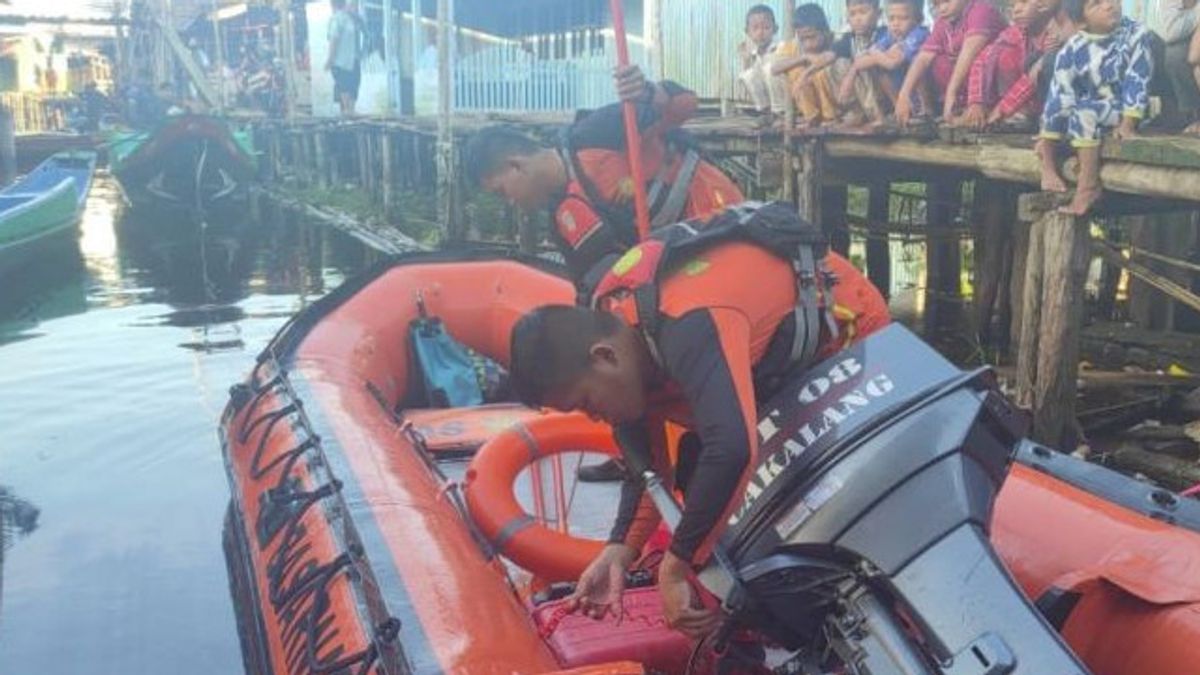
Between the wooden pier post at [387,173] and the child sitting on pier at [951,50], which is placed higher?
the child sitting on pier at [951,50]

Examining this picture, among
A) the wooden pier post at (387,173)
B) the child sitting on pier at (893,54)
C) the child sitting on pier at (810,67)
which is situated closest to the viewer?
the child sitting on pier at (893,54)

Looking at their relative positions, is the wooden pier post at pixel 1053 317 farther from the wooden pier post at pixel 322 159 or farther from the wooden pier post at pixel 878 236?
the wooden pier post at pixel 322 159

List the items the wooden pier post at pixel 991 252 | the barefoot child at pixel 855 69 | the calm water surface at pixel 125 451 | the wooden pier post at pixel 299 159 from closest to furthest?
the calm water surface at pixel 125 451, the barefoot child at pixel 855 69, the wooden pier post at pixel 991 252, the wooden pier post at pixel 299 159

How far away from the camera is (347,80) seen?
20453 mm

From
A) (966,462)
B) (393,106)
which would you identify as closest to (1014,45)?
(966,462)

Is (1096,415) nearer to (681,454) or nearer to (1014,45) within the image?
(1014,45)

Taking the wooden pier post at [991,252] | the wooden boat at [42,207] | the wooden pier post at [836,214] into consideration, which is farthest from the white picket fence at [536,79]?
the wooden pier post at [991,252]

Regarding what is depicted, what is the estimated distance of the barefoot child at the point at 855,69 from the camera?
7.50 meters

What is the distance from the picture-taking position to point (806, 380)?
2277 millimetres

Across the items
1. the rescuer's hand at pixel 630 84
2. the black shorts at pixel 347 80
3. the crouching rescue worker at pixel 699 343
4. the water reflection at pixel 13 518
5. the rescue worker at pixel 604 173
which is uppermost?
the black shorts at pixel 347 80

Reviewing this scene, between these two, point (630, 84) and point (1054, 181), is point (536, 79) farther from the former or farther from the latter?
point (630, 84)

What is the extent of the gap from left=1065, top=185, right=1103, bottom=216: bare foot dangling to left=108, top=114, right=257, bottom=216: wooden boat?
56.7 feet

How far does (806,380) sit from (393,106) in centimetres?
1736

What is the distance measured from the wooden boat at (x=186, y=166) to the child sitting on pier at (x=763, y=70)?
43.9 feet
